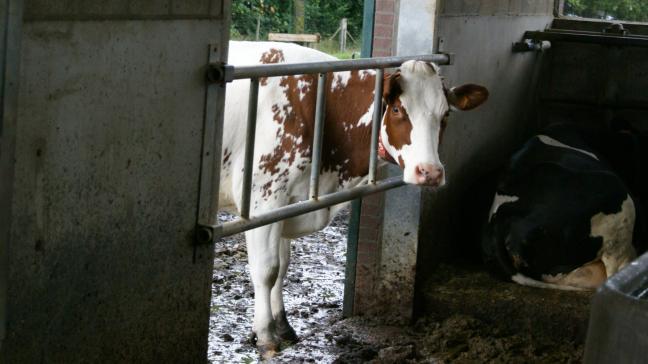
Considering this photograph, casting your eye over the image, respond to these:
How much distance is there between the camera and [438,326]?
5.63 meters

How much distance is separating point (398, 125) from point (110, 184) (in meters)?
1.85

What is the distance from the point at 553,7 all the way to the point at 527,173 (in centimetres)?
296

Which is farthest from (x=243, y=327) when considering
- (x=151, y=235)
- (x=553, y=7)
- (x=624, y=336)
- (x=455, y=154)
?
(x=553, y=7)

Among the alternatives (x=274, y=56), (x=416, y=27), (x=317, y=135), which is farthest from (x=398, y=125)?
(x=416, y=27)

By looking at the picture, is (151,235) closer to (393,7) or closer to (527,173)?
(393,7)

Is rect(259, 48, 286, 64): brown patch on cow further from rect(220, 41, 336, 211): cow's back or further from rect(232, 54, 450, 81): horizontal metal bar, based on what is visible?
rect(232, 54, 450, 81): horizontal metal bar

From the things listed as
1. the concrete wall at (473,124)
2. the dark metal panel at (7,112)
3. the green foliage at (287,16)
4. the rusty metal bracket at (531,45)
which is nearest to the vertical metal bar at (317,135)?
the concrete wall at (473,124)

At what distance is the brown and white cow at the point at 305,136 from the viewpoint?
4754 mm

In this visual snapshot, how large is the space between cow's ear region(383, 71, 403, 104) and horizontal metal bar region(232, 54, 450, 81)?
2.4 inches

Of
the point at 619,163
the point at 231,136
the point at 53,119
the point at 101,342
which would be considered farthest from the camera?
the point at 619,163

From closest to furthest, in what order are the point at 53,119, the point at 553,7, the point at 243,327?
the point at 53,119, the point at 243,327, the point at 553,7

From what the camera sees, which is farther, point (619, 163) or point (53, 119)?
point (619, 163)

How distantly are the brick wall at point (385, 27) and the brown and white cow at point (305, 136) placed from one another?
465mm

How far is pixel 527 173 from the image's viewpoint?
6.12m
